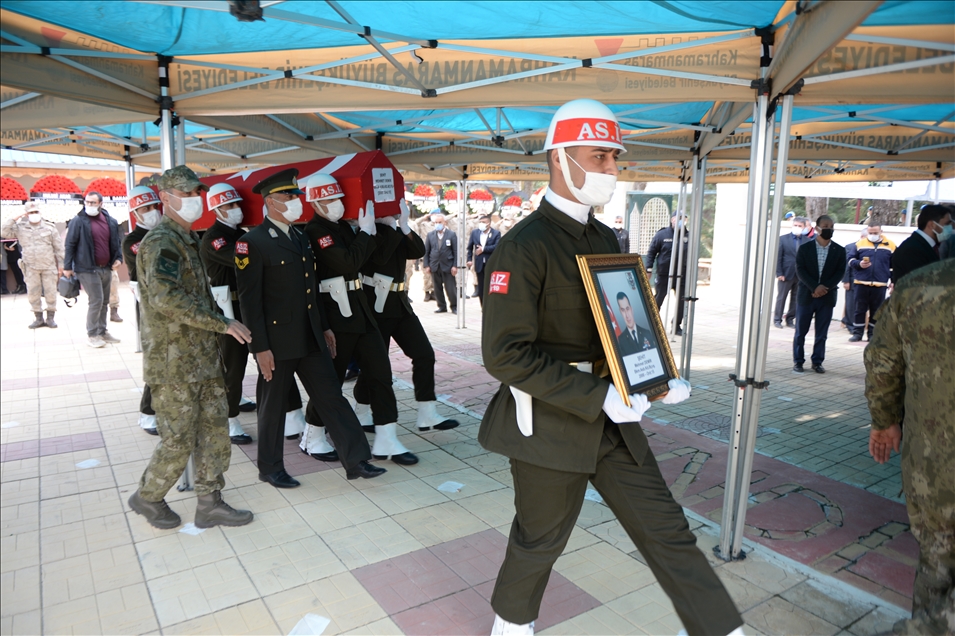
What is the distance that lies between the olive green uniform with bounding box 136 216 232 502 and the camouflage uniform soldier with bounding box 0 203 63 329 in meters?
9.36

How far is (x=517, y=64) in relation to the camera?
4.23 meters

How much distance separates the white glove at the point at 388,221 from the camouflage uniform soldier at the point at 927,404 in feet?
12.1

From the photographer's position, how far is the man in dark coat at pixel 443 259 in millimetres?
13531

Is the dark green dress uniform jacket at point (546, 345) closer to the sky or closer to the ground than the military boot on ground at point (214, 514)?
closer to the sky

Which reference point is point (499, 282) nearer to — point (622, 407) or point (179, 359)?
point (622, 407)

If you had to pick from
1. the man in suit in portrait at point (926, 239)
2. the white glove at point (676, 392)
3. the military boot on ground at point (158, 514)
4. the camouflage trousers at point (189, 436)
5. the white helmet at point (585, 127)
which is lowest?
the military boot on ground at point (158, 514)

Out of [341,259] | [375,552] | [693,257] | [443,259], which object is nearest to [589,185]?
[375,552]

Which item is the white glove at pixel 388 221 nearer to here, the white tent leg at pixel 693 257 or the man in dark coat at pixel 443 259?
the white tent leg at pixel 693 257

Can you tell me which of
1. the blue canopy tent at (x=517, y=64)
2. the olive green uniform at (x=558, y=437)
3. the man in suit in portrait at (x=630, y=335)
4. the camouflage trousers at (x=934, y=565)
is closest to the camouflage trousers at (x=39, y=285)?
the blue canopy tent at (x=517, y=64)

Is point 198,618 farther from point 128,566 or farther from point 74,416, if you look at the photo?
point 74,416

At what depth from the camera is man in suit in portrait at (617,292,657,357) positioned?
2252 mm

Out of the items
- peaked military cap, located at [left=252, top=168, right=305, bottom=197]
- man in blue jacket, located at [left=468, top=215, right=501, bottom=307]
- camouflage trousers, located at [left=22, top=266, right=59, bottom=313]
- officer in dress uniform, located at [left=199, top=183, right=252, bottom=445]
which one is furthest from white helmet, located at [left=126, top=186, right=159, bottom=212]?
man in blue jacket, located at [left=468, top=215, right=501, bottom=307]

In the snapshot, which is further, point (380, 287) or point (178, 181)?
point (380, 287)

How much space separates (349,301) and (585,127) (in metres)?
2.93
